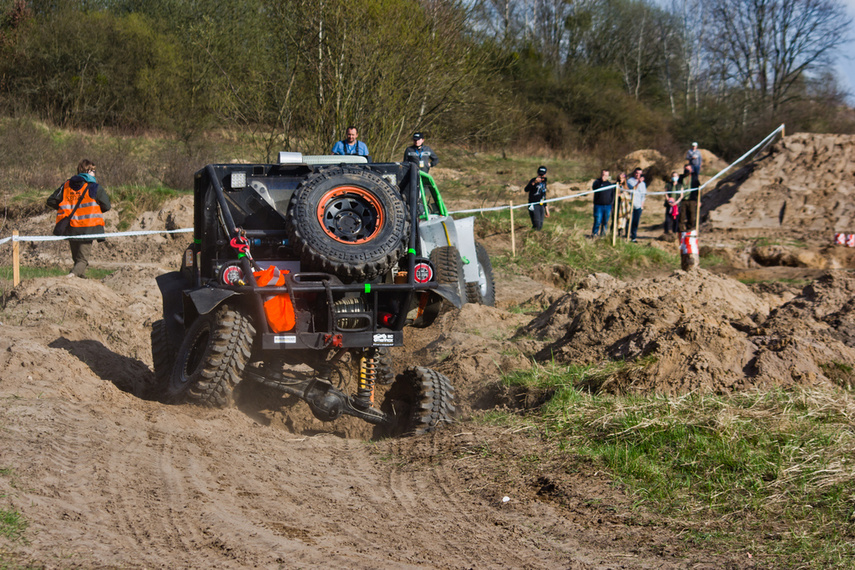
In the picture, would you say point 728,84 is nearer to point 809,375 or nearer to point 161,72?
point 161,72

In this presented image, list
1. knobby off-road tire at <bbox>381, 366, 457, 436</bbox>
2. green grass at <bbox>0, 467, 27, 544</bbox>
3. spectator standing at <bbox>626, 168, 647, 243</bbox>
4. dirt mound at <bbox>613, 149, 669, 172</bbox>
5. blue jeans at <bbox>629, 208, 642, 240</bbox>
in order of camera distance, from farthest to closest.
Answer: dirt mound at <bbox>613, 149, 669, 172</bbox> → blue jeans at <bbox>629, 208, 642, 240</bbox> → spectator standing at <bbox>626, 168, 647, 243</bbox> → knobby off-road tire at <bbox>381, 366, 457, 436</bbox> → green grass at <bbox>0, 467, 27, 544</bbox>

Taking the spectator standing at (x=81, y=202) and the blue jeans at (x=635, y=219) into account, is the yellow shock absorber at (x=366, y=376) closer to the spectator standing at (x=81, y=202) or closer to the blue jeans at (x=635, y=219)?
the spectator standing at (x=81, y=202)

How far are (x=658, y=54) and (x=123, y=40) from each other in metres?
33.4

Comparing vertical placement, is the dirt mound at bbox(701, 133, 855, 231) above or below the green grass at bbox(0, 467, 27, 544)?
above

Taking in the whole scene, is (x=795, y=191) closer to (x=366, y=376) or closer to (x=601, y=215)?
(x=601, y=215)

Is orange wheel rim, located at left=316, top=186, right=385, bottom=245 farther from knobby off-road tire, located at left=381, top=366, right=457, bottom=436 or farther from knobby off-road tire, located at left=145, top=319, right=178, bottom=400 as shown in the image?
knobby off-road tire, located at left=145, top=319, right=178, bottom=400

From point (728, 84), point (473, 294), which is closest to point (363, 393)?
point (473, 294)

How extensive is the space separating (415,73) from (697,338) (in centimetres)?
1250

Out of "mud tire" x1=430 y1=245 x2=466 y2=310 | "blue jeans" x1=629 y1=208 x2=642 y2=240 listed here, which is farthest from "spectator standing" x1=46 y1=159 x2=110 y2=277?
"blue jeans" x1=629 y1=208 x2=642 y2=240

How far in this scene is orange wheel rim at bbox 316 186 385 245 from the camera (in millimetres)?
5652

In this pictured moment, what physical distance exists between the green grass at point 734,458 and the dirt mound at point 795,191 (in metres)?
14.5

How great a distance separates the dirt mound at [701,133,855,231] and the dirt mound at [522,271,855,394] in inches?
428

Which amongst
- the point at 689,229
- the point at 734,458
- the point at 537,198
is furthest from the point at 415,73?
the point at 734,458

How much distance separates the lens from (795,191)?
19.9 metres
